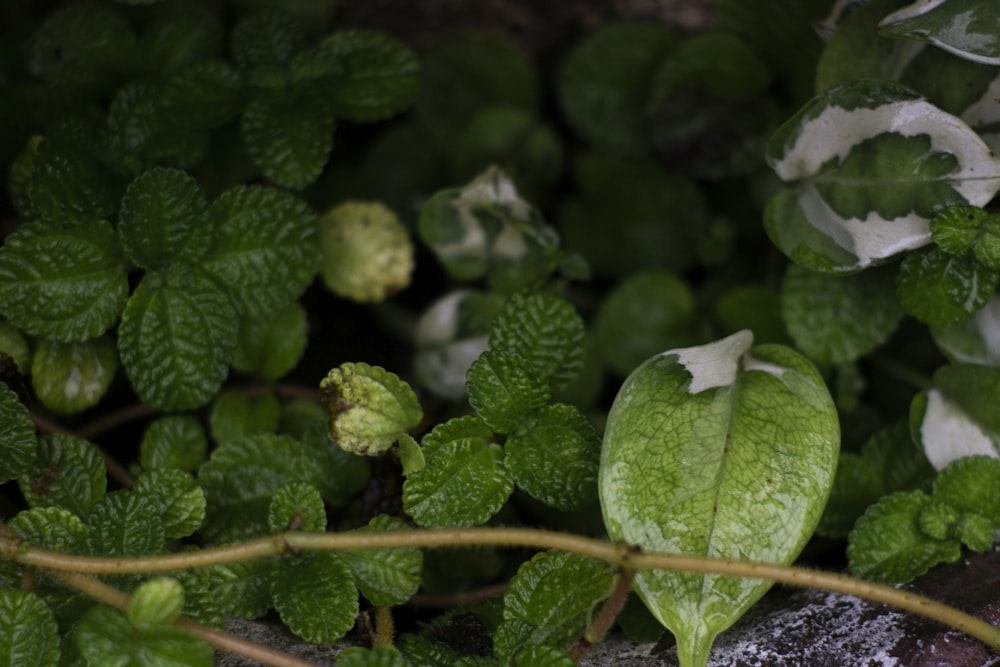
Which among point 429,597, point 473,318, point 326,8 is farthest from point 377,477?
point 326,8

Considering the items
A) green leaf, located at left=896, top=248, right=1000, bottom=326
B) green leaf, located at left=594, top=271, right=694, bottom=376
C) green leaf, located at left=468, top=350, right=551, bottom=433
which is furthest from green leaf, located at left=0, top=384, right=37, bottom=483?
green leaf, located at left=896, top=248, right=1000, bottom=326

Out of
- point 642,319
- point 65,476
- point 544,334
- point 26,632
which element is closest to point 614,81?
point 642,319

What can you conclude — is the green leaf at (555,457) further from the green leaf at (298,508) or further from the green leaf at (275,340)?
the green leaf at (275,340)

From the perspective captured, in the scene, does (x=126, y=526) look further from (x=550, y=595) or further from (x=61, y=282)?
(x=550, y=595)

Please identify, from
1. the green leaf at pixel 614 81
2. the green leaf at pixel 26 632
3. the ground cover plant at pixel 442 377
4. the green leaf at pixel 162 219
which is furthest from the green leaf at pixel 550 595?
the green leaf at pixel 614 81

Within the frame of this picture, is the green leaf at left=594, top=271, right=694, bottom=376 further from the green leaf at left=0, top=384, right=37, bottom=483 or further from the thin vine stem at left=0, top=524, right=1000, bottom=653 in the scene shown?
the green leaf at left=0, top=384, right=37, bottom=483

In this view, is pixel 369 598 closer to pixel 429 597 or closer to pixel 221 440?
pixel 429 597
